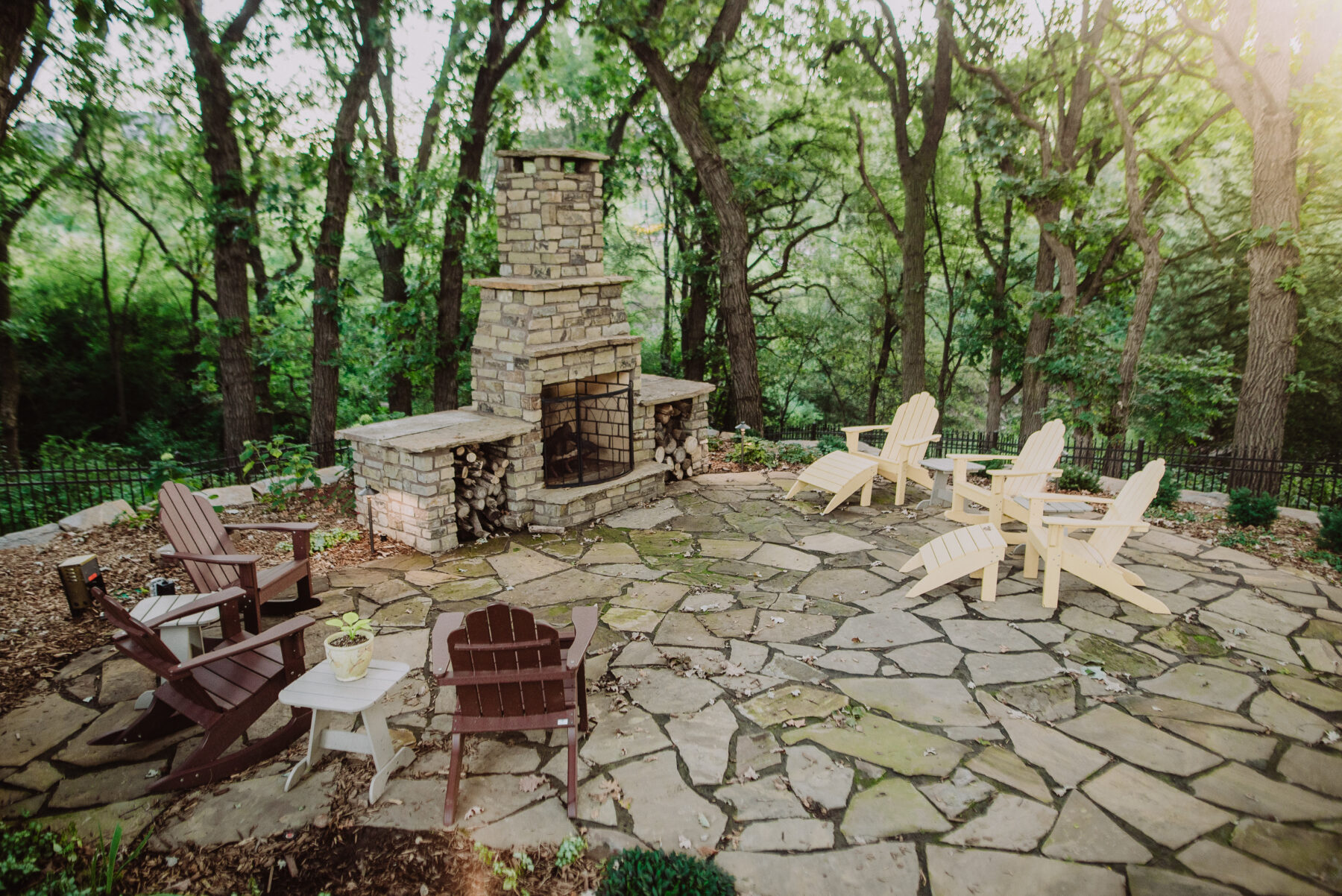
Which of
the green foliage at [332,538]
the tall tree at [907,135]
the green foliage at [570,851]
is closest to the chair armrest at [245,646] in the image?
the green foliage at [570,851]

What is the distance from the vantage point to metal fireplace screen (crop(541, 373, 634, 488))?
21.2 ft

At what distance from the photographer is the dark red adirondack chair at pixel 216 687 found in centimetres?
280

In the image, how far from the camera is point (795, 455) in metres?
8.36

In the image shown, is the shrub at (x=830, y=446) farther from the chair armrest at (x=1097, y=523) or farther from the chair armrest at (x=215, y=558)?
the chair armrest at (x=215, y=558)

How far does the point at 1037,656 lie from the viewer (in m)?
3.95

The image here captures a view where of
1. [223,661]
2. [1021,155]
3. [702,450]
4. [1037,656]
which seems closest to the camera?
[223,661]

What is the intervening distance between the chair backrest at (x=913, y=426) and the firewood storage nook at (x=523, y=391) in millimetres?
2378

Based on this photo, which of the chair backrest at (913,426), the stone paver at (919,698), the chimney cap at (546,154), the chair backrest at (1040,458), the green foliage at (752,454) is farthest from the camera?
the green foliage at (752,454)

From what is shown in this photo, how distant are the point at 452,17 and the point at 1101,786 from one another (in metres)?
9.13

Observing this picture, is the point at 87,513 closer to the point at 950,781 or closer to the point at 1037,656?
the point at 950,781

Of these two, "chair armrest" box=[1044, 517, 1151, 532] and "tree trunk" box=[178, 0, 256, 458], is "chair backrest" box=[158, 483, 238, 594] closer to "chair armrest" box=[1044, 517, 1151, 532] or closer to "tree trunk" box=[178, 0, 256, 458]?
"tree trunk" box=[178, 0, 256, 458]

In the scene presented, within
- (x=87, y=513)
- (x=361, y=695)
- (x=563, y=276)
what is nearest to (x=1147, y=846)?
(x=361, y=695)

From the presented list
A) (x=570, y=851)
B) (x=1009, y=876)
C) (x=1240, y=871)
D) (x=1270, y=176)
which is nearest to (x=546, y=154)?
(x=570, y=851)

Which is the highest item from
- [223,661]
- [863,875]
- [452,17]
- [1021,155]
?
[452,17]
